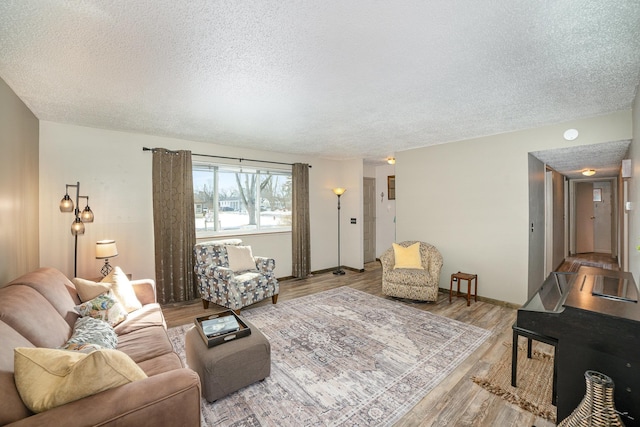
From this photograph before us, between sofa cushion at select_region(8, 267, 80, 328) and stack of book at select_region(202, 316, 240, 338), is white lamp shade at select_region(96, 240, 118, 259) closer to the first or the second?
sofa cushion at select_region(8, 267, 80, 328)

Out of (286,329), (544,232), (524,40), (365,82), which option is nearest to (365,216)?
(544,232)

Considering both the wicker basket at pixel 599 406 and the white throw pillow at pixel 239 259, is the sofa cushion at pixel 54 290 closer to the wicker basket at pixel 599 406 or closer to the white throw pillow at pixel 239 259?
the white throw pillow at pixel 239 259

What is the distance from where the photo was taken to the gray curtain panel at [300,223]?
5.52 meters

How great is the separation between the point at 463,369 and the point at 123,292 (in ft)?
10.6

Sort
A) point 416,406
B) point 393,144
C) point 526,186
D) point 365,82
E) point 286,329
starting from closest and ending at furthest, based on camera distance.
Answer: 1. point 416,406
2. point 365,82
3. point 286,329
4. point 526,186
5. point 393,144

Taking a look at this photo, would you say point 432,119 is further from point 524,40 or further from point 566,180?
point 566,180

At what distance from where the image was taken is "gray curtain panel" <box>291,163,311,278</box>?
18.1 ft

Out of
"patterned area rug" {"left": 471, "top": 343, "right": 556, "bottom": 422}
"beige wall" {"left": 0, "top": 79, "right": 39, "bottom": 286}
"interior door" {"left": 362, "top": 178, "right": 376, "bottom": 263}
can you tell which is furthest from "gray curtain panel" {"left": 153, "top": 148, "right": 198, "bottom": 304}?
"interior door" {"left": 362, "top": 178, "right": 376, "bottom": 263}

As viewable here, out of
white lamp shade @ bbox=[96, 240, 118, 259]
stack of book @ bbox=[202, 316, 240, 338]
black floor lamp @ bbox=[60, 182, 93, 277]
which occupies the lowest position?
stack of book @ bbox=[202, 316, 240, 338]

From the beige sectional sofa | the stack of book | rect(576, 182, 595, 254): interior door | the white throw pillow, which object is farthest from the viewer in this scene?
rect(576, 182, 595, 254): interior door

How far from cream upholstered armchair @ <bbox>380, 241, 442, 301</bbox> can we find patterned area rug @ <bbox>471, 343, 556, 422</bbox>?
1.35 meters

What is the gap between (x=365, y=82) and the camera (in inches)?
90.2

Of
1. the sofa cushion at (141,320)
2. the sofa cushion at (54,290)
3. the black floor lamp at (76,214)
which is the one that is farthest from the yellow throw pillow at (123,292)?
the black floor lamp at (76,214)

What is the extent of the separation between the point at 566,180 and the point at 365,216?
16.8 feet
